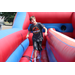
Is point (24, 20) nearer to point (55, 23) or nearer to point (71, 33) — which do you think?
point (55, 23)

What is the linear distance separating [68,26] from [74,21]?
9.6 inches

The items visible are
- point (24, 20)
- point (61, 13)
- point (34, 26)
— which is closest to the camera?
point (34, 26)

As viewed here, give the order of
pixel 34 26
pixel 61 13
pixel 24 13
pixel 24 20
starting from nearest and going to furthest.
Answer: pixel 34 26 → pixel 24 20 → pixel 24 13 → pixel 61 13

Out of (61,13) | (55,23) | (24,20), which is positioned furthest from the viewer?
(55,23)

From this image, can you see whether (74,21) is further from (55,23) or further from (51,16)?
(51,16)

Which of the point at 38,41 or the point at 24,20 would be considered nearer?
the point at 38,41

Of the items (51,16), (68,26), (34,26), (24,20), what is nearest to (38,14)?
(51,16)

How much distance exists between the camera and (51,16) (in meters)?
1.84

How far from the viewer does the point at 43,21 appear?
A: 191 centimetres

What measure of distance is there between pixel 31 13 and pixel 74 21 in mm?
1148

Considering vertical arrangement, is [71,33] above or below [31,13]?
below

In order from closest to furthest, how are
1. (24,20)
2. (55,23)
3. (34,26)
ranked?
(34,26) < (24,20) < (55,23)

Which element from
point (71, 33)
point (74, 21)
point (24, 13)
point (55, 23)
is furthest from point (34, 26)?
point (71, 33)

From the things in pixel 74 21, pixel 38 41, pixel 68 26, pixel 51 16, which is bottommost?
pixel 38 41
